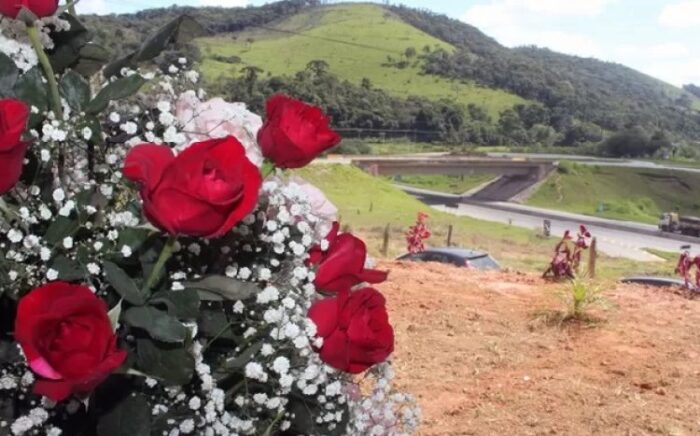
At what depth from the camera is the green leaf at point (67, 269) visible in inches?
49.6

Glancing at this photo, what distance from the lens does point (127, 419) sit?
1.25 m

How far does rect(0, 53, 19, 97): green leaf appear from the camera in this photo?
134 cm

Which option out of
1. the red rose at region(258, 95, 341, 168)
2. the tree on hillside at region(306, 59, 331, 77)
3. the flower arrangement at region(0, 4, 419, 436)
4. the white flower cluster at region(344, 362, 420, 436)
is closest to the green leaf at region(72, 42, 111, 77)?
the flower arrangement at region(0, 4, 419, 436)

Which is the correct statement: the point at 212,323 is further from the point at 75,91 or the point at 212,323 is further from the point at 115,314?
the point at 75,91

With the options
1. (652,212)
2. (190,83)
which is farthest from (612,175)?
(190,83)

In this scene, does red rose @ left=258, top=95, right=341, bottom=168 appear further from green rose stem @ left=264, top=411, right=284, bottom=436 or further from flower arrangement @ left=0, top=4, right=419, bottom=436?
→ green rose stem @ left=264, top=411, right=284, bottom=436

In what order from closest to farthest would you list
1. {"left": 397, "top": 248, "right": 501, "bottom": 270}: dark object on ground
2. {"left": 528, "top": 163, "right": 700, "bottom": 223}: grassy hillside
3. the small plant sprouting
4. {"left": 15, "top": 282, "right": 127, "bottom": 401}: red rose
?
{"left": 15, "top": 282, "right": 127, "bottom": 401}: red rose, the small plant sprouting, {"left": 397, "top": 248, "right": 501, "bottom": 270}: dark object on ground, {"left": 528, "top": 163, "right": 700, "bottom": 223}: grassy hillside

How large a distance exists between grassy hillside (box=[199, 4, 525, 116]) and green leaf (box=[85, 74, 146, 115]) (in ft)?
297

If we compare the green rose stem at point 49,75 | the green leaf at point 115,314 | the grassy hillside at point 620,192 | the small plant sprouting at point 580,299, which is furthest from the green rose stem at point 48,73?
the grassy hillside at point 620,192

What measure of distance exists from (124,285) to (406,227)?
1374 inches

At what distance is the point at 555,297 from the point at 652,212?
70.3 meters

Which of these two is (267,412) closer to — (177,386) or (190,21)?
(177,386)

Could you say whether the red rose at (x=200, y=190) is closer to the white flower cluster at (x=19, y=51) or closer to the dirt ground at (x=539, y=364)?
the white flower cluster at (x=19, y=51)

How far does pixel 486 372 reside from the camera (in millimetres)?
5691
